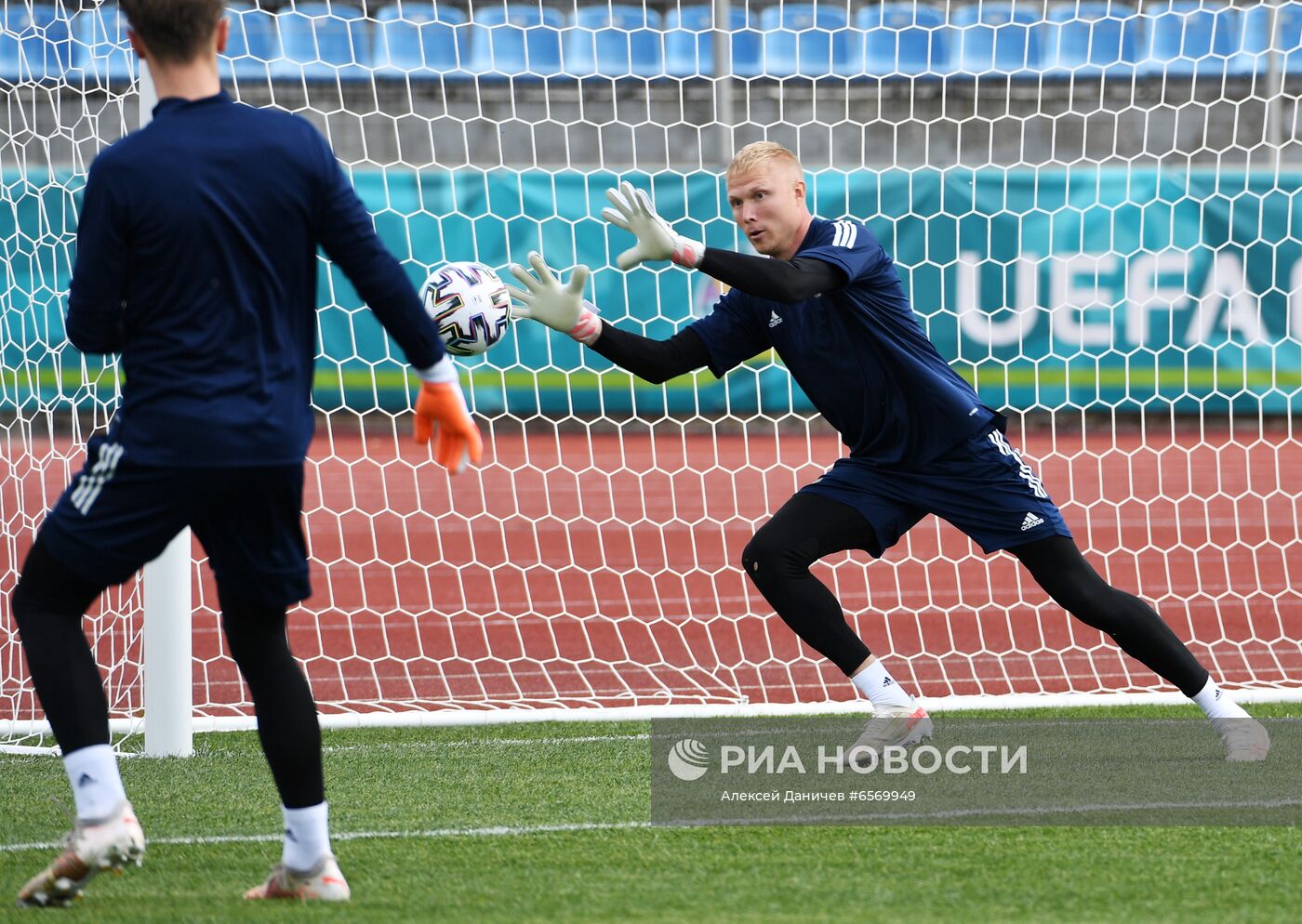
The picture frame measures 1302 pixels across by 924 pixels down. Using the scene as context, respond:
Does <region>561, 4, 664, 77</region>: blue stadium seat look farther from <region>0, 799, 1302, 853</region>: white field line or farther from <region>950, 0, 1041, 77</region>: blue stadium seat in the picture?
<region>0, 799, 1302, 853</region>: white field line

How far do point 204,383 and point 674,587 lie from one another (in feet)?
19.7

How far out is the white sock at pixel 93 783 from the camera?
2.96m

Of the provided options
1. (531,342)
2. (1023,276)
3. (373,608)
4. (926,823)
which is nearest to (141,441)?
(926,823)

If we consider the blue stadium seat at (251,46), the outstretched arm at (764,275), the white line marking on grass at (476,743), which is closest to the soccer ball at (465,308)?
the outstretched arm at (764,275)

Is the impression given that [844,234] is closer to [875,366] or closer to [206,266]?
[875,366]

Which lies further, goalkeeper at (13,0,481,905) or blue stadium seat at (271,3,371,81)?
blue stadium seat at (271,3,371,81)

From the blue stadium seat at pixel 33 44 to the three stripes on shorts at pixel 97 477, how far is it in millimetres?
2846

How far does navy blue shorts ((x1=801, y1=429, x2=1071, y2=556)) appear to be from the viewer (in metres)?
4.49

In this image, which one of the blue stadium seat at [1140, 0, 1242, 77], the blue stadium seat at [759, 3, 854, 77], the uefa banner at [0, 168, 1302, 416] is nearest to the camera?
the blue stadium seat at [759, 3, 854, 77]

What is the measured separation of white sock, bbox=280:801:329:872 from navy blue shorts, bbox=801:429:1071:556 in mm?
1989

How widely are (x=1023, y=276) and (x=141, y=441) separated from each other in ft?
37.9

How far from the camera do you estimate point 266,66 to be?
7.15m

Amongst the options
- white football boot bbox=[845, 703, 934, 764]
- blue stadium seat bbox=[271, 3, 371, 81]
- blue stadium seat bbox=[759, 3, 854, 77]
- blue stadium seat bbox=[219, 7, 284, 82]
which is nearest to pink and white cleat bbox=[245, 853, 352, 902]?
white football boot bbox=[845, 703, 934, 764]

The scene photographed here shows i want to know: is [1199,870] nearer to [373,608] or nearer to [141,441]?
[141,441]
